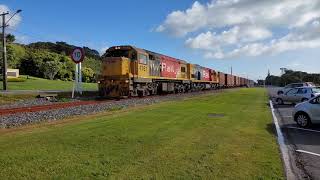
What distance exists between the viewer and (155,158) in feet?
30.9

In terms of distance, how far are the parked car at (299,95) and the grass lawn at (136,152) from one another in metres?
18.1

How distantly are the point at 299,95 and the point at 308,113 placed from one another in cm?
1540

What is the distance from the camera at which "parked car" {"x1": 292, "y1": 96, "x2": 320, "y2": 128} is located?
57.5 feet

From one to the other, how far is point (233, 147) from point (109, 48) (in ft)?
78.0

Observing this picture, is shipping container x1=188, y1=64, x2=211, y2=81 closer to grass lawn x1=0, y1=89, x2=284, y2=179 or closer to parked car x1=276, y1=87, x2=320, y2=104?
parked car x1=276, y1=87, x2=320, y2=104

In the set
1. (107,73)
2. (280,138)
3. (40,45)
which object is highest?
(40,45)

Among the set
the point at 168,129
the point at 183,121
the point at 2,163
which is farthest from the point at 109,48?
the point at 2,163

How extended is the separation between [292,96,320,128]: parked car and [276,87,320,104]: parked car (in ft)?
45.9

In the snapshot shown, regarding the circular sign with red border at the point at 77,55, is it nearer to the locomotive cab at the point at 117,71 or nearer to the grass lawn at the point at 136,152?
the locomotive cab at the point at 117,71

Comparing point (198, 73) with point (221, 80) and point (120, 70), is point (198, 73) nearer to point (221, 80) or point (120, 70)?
point (221, 80)

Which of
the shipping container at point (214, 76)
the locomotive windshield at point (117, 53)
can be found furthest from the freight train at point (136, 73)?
the shipping container at point (214, 76)

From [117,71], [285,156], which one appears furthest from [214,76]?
[285,156]

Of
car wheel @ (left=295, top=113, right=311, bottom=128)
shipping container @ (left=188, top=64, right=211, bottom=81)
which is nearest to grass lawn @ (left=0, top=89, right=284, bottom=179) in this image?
car wheel @ (left=295, top=113, right=311, bottom=128)

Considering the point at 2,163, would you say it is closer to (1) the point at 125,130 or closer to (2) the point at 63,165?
(2) the point at 63,165
